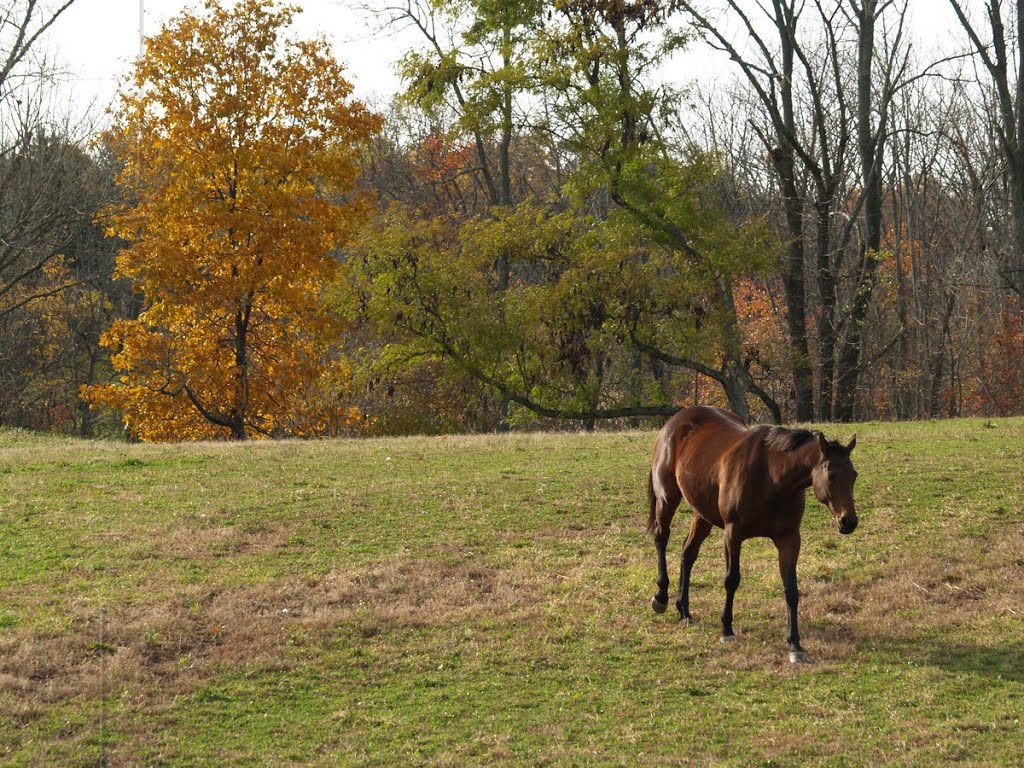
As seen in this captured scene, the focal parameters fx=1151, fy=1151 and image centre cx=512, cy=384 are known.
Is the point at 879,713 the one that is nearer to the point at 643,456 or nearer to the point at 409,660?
the point at 409,660

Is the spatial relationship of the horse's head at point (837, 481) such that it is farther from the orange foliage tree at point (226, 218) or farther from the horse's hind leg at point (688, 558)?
the orange foliage tree at point (226, 218)

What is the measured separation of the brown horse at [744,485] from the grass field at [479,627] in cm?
62

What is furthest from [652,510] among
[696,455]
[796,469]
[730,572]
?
[796,469]

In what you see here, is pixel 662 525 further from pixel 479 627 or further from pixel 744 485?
pixel 479 627

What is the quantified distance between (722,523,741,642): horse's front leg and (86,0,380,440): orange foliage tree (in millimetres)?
22163

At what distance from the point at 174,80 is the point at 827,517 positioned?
76.5 feet

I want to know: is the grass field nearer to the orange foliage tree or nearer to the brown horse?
the brown horse

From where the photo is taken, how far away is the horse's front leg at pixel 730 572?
32.3ft

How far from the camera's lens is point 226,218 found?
3016cm

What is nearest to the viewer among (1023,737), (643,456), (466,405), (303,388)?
(1023,737)

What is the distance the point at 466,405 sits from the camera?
3628 cm

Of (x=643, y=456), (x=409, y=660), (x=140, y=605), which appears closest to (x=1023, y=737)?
(x=409, y=660)

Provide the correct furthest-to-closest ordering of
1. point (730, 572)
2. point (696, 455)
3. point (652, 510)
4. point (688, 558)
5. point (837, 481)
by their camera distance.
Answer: point (652, 510), point (688, 558), point (696, 455), point (730, 572), point (837, 481)

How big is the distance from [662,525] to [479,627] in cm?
204
